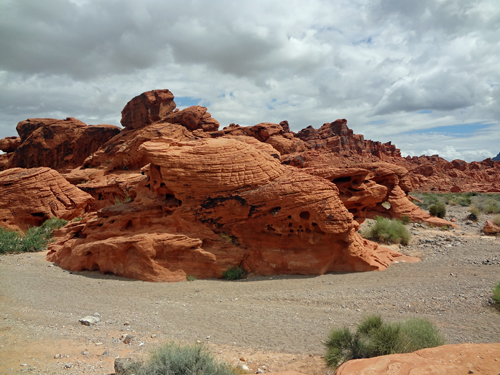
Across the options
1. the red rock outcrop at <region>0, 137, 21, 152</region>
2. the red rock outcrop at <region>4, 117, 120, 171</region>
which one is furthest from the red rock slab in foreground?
the red rock outcrop at <region>0, 137, 21, 152</region>

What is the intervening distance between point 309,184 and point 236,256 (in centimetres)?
364

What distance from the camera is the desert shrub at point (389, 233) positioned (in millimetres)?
15477

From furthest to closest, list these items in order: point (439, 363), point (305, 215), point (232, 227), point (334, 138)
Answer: point (334, 138)
point (232, 227)
point (305, 215)
point (439, 363)

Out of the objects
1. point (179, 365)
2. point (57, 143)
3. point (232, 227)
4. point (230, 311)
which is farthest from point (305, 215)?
point (57, 143)

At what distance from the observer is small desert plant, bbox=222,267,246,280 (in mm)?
10512

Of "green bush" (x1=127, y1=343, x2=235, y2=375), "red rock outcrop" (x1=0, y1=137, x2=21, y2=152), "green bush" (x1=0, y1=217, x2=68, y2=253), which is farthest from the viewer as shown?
"red rock outcrop" (x1=0, y1=137, x2=21, y2=152)

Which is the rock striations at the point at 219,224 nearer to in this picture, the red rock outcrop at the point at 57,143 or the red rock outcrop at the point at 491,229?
the red rock outcrop at the point at 491,229

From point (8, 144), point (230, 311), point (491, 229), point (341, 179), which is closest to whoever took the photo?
point (230, 311)

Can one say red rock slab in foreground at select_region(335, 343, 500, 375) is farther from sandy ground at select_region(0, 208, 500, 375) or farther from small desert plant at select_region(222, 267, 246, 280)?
small desert plant at select_region(222, 267, 246, 280)

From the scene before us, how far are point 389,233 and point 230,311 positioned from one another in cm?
1128

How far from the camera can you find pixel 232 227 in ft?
36.2

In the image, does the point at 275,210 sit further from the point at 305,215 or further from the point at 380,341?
the point at 380,341

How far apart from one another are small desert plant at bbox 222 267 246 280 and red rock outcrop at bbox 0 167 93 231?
13176 mm

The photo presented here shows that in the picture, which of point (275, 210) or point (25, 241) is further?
point (25, 241)
